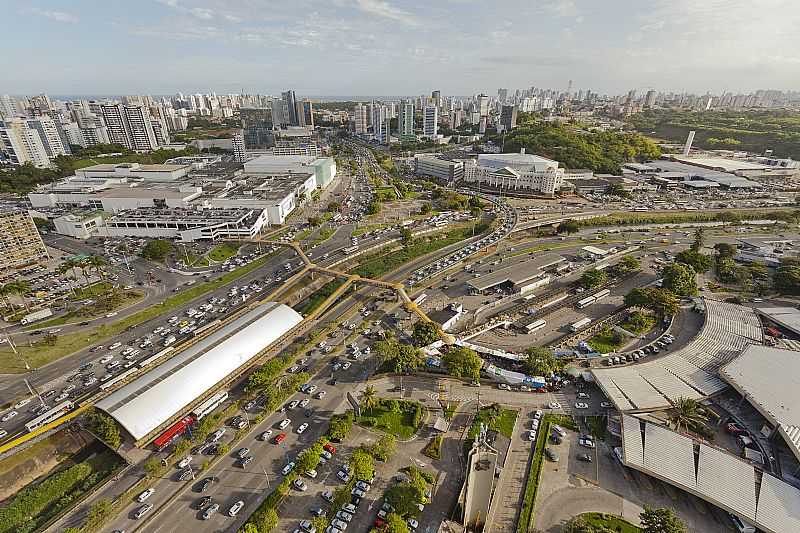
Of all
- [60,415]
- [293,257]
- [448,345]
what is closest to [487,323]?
[448,345]

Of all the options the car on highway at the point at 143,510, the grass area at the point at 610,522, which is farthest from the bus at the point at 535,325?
the car on highway at the point at 143,510

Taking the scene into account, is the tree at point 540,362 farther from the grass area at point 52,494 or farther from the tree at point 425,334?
the grass area at point 52,494

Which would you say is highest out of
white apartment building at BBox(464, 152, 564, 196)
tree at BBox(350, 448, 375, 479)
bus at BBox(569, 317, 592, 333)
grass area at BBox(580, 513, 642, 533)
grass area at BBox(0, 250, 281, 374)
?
white apartment building at BBox(464, 152, 564, 196)

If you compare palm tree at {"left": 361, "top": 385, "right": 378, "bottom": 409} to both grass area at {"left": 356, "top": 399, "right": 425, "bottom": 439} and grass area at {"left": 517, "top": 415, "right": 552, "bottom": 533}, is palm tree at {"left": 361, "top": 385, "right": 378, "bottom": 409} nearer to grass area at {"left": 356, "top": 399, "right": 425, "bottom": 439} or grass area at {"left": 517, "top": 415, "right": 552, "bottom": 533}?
grass area at {"left": 356, "top": 399, "right": 425, "bottom": 439}

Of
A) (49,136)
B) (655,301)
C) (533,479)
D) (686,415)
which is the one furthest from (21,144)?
(686,415)

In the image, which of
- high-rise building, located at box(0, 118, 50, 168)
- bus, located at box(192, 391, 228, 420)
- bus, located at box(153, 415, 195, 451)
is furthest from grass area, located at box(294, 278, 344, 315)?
high-rise building, located at box(0, 118, 50, 168)

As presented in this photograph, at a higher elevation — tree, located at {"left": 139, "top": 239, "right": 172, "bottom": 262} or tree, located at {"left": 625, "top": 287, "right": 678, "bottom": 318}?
tree, located at {"left": 625, "top": 287, "right": 678, "bottom": 318}

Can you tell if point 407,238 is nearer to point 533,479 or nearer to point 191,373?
point 191,373
